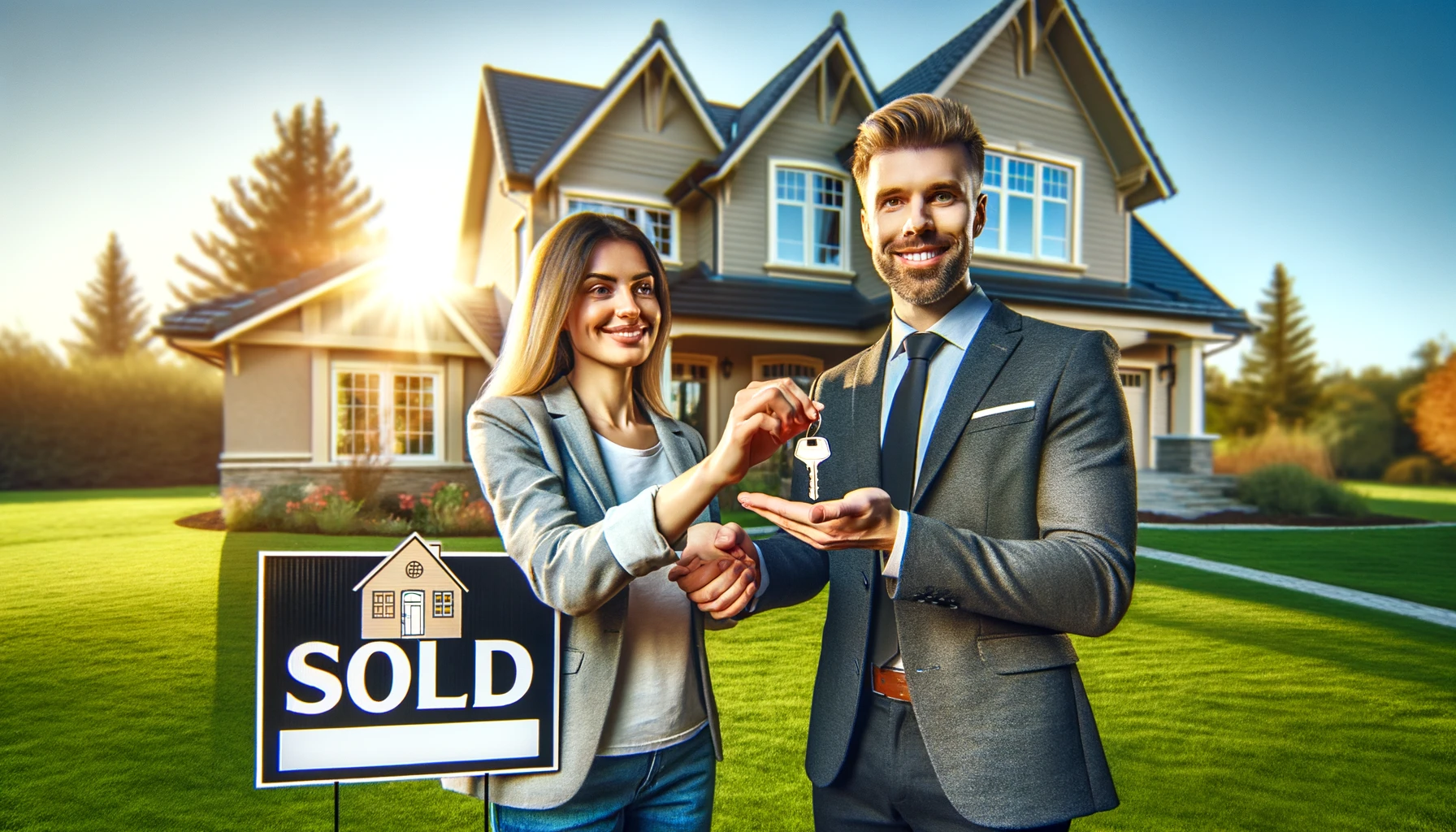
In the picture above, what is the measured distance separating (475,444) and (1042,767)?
4.83ft

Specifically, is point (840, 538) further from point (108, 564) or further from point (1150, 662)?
point (108, 564)

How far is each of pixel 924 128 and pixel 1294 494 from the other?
54.3 ft

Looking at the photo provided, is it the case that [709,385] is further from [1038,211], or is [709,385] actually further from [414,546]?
[414,546]

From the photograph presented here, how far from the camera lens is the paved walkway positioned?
23.4 feet

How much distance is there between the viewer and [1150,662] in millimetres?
5535

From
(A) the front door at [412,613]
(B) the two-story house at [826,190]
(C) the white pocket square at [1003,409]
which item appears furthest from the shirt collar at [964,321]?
(B) the two-story house at [826,190]

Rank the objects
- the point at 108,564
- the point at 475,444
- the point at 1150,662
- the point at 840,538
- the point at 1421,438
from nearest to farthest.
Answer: the point at 840,538
the point at 475,444
the point at 1150,662
the point at 108,564
the point at 1421,438

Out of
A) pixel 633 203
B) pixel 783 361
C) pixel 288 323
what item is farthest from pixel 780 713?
pixel 288 323

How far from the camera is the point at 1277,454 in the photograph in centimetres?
1778

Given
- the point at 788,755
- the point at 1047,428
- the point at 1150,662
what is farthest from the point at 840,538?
the point at 1150,662

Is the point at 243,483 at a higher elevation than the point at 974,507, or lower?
lower

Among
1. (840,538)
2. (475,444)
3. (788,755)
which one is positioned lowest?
(788,755)

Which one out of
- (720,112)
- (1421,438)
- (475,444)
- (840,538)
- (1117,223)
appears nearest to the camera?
(840,538)

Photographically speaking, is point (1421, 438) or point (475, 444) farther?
point (1421, 438)
